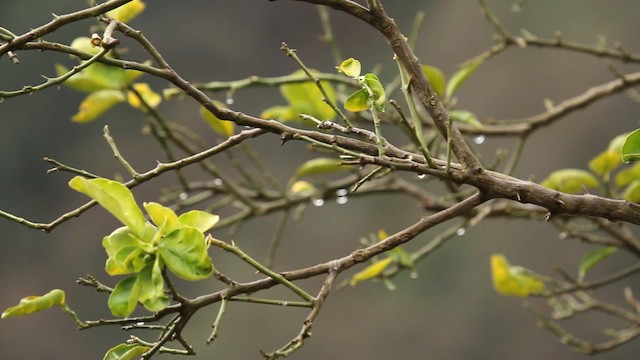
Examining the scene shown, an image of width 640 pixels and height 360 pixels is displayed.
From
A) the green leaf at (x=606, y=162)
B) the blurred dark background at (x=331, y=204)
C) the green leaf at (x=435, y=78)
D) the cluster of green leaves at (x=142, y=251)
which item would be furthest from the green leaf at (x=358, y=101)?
the blurred dark background at (x=331, y=204)

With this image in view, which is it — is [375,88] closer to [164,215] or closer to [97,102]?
[164,215]

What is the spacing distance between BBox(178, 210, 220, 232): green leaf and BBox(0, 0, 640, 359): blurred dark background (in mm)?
1358

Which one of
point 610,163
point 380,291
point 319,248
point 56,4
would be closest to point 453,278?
point 380,291

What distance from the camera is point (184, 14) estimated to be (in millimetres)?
1851

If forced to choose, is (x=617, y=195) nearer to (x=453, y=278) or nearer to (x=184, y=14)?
(x=453, y=278)

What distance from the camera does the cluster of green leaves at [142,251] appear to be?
333 millimetres

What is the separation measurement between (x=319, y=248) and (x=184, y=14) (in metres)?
0.60

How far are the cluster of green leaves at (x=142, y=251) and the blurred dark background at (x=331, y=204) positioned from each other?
138 centimetres

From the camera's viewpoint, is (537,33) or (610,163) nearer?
(610,163)


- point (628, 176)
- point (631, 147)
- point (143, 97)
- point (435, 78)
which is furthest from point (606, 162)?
point (143, 97)

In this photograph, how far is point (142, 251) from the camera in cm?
34

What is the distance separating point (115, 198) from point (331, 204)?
1526 mm

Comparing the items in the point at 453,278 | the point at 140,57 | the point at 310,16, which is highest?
the point at 310,16

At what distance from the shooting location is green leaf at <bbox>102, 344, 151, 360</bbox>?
362 mm
